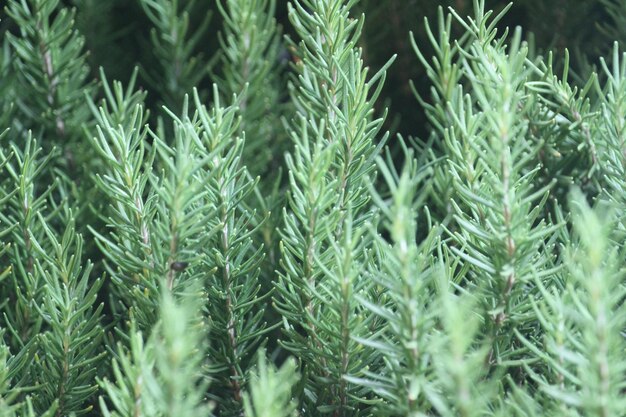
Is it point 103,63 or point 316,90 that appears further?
point 103,63

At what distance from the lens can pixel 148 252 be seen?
0.50 metres

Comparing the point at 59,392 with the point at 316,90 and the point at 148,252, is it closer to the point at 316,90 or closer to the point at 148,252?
the point at 148,252

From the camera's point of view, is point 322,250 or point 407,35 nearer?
point 322,250

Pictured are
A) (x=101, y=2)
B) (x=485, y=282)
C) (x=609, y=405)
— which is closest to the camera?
(x=609, y=405)

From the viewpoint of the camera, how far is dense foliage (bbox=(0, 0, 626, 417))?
1.29 feet

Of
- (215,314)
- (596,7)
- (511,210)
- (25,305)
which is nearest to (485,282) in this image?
(511,210)

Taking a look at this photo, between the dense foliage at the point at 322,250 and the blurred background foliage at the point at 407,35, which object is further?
the blurred background foliage at the point at 407,35

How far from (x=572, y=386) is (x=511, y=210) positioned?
0.09 m

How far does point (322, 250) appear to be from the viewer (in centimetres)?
56

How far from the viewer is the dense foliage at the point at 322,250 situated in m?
0.39

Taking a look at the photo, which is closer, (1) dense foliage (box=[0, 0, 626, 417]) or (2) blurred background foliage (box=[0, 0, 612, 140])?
(1) dense foliage (box=[0, 0, 626, 417])

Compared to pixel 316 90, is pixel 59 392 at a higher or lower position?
lower

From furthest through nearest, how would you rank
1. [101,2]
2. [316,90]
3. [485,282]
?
[101,2], [316,90], [485,282]

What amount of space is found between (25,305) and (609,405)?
14.6 inches
